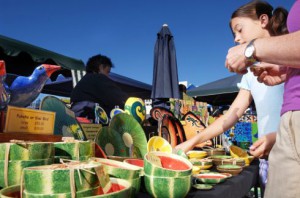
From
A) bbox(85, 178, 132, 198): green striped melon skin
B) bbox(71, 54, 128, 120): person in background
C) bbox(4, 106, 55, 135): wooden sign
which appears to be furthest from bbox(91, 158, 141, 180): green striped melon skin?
bbox(71, 54, 128, 120): person in background

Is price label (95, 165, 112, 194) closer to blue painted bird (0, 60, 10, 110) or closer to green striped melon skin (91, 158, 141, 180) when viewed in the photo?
green striped melon skin (91, 158, 141, 180)

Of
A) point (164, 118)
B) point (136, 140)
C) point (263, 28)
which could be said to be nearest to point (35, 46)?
point (164, 118)

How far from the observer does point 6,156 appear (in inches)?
27.6

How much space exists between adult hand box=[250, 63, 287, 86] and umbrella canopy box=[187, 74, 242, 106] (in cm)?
572

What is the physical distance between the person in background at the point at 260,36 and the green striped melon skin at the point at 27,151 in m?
0.85

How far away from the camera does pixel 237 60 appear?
0.86m

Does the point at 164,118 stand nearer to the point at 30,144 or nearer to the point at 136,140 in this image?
the point at 136,140

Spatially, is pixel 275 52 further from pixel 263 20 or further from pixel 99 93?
pixel 99 93

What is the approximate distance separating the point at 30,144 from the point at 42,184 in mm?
188

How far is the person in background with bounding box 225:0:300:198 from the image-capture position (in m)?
0.75

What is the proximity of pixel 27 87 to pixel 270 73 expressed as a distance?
38.2 inches

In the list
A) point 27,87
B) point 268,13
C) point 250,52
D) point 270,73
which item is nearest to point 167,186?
point 250,52

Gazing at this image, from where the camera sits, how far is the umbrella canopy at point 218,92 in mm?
6914

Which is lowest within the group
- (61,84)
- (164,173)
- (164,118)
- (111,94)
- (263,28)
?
(164,173)
